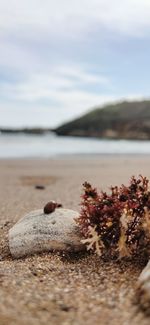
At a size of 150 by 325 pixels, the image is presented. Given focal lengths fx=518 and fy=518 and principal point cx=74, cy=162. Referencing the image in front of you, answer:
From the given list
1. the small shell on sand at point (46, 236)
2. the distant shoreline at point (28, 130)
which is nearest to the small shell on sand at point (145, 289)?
the small shell on sand at point (46, 236)

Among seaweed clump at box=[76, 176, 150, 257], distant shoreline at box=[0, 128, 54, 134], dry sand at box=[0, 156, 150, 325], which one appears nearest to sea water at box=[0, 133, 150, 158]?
seaweed clump at box=[76, 176, 150, 257]

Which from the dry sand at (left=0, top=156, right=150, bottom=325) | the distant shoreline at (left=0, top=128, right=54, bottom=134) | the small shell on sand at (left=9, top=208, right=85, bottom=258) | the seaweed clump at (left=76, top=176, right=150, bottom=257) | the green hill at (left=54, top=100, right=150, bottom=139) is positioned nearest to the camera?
the dry sand at (left=0, top=156, right=150, bottom=325)

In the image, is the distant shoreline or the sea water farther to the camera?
the distant shoreline

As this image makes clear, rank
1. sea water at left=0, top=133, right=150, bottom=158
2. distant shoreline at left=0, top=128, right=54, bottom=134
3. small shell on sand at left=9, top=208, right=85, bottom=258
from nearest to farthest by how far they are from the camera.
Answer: small shell on sand at left=9, top=208, right=85, bottom=258, sea water at left=0, top=133, right=150, bottom=158, distant shoreline at left=0, top=128, right=54, bottom=134

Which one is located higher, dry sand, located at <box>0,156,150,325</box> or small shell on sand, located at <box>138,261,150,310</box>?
small shell on sand, located at <box>138,261,150,310</box>

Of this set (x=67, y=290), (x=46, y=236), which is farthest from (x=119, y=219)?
(x=67, y=290)

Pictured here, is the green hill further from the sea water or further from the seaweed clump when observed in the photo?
the seaweed clump
